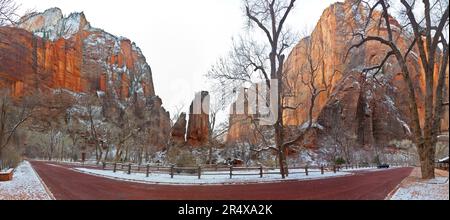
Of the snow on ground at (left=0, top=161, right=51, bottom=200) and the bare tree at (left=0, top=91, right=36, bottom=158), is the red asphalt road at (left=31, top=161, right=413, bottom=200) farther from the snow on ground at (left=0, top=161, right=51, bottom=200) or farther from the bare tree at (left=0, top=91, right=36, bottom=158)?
the bare tree at (left=0, top=91, right=36, bottom=158)

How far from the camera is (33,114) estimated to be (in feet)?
45.8

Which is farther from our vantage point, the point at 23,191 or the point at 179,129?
the point at 179,129

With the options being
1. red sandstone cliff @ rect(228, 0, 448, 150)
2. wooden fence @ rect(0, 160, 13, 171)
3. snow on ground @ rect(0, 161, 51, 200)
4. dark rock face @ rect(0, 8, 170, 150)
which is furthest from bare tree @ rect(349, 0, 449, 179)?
wooden fence @ rect(0, 160, 13, 171)

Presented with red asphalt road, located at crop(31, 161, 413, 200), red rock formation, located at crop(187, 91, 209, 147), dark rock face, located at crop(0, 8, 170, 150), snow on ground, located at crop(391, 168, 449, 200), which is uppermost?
dark rock face, located at crop(0, 8, 170, 150)

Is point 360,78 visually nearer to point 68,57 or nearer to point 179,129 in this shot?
point 68,57

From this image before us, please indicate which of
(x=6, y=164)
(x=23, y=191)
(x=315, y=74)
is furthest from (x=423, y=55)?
(x=6, y=164)

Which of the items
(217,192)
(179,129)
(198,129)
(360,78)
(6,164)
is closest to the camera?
(217,192)

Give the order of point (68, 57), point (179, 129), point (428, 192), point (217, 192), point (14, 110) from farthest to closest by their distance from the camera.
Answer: point (179, 129) < point (14, 110) < point (68, 57) < point (217, 192) < point (428, 192)

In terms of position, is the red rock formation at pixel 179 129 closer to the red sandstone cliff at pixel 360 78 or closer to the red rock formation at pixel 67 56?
the red rock formation at pixel 67 56

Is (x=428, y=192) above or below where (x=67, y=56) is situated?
below

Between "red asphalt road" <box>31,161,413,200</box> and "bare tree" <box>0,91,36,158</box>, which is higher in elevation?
"bare tree" <box>0,91,36,158</box>

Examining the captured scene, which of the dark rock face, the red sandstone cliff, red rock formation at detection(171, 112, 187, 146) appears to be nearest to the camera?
the red sandstone cliff
